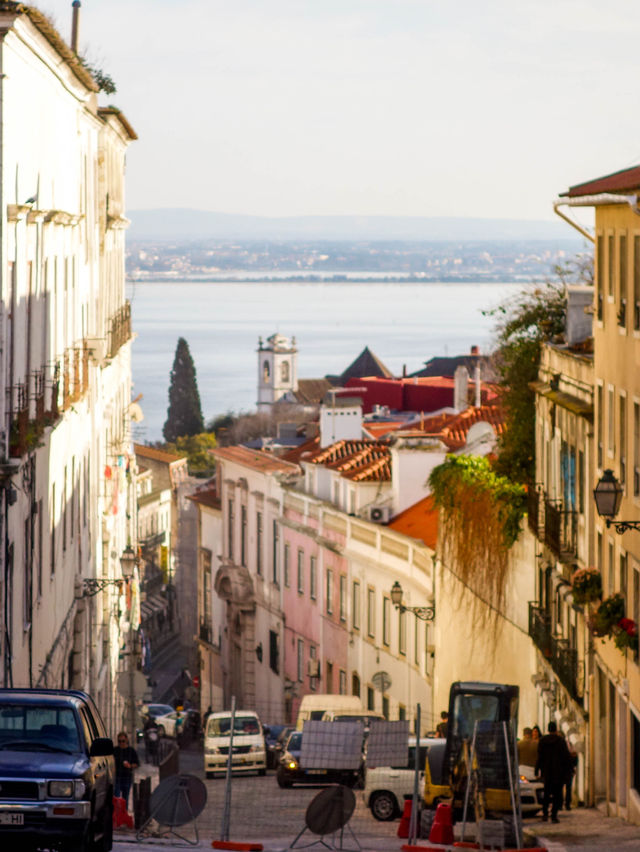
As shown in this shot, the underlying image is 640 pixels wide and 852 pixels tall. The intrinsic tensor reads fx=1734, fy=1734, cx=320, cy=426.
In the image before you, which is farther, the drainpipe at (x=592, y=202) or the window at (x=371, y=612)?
the window at (x=371, y=612)

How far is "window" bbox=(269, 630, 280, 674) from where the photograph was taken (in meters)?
64.3

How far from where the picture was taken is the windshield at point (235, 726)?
44562mm

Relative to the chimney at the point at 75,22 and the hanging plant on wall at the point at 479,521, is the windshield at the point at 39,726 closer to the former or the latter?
the hanging plant on wall at the point at 479,521

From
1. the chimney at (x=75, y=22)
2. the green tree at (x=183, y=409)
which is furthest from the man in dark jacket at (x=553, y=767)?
the green tree at (x=183, y=409)

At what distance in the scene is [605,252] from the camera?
94.5 feet

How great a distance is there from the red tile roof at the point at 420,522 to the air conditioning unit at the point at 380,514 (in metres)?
0.42

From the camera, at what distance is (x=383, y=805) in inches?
1098

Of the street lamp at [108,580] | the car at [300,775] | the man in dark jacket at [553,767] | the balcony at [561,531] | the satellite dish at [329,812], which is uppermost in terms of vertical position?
the balcony at [561,531]

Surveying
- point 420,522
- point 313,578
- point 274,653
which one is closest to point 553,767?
point 420,522

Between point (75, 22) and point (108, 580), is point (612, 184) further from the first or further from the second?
point (75, 22)

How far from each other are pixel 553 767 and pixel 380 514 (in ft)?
97.4

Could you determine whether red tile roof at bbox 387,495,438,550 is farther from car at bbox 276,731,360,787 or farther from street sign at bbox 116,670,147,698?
car at bbox 276,731,360,787

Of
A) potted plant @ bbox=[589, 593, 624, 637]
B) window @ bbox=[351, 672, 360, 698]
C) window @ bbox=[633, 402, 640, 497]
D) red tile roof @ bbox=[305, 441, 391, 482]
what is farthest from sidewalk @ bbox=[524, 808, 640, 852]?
red tile roof @ bbox=[305, 441, 391, 482]

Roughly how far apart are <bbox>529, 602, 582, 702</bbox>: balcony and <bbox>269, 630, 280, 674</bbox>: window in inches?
1169
